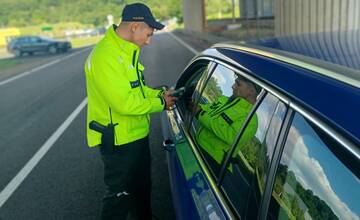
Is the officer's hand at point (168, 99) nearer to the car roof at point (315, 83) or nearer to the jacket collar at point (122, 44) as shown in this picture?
the jacket collar at point (122, 44)

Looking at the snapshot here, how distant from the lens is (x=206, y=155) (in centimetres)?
251

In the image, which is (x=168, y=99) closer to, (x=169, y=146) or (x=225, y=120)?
(x=169, y=146)

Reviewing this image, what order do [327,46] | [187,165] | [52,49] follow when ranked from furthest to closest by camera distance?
[52,49] < [187,165] < [327,46]

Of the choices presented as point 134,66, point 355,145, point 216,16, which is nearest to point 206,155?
point 134,66

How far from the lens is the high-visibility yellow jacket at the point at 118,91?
271cm

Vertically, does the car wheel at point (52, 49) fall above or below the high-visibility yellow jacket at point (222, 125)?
below

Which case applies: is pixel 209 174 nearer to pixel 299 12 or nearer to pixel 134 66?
pixel 134 66

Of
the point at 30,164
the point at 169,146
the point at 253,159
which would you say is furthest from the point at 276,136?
the point at 30,164

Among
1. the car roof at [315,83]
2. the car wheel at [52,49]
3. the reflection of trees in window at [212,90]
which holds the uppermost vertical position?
the car roof at [315,83]

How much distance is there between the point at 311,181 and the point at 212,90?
4.58 ft

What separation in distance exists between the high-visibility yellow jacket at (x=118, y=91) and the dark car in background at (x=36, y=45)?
3330cm

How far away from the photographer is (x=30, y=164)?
6023 mm

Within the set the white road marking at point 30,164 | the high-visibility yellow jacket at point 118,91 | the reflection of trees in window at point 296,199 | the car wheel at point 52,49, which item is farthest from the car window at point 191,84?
the car wheel at point 52,49

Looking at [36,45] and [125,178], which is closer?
[125,178]
